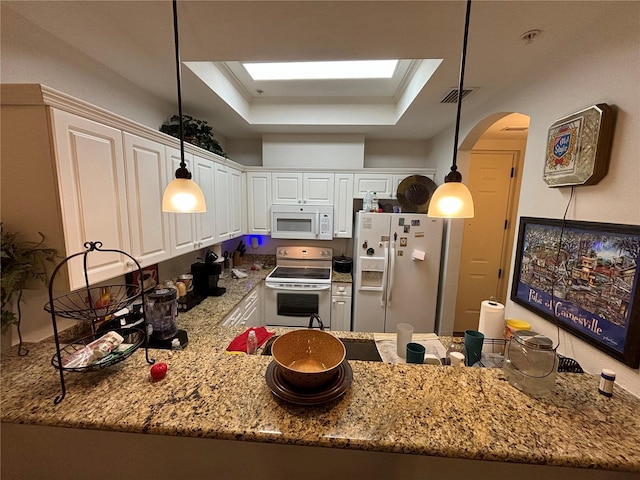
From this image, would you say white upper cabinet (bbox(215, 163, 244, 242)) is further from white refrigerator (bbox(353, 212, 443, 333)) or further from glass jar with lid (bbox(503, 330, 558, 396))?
glass jar with lid (bbox(503, 330, 558, 396))

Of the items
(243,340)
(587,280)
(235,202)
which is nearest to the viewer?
(587,280)

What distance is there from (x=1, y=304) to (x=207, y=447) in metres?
1.00

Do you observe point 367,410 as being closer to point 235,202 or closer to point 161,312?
point 161,312

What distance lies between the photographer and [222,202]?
268 centimetres

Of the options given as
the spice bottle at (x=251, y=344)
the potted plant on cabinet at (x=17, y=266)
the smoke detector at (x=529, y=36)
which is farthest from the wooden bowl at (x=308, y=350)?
the smoke detector at (x=529, y=36)

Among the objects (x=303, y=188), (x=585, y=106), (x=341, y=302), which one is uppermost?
(x=585, y=106)

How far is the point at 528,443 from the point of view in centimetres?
71

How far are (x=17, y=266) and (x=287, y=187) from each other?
249 centimetres

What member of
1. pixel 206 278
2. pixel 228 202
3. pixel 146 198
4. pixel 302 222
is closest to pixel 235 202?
pixel 228 202

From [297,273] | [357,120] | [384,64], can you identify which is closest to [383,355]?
[297,273]

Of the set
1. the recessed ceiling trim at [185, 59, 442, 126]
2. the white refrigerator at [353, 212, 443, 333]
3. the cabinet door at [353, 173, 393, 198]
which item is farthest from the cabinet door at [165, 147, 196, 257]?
the cabinet door at [353, 173, 393, 198]

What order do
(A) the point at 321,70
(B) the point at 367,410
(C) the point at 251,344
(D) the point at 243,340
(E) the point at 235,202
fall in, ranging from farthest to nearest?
1. (E) the point at 235,202
2. (A) the point at 321,70
3. (D) the point at 243,340
4. (C) the point at 251,344
5. (B) the point at 367,410

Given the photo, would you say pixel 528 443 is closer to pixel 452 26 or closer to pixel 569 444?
pixel 569 444

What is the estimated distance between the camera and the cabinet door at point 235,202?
2906mm
